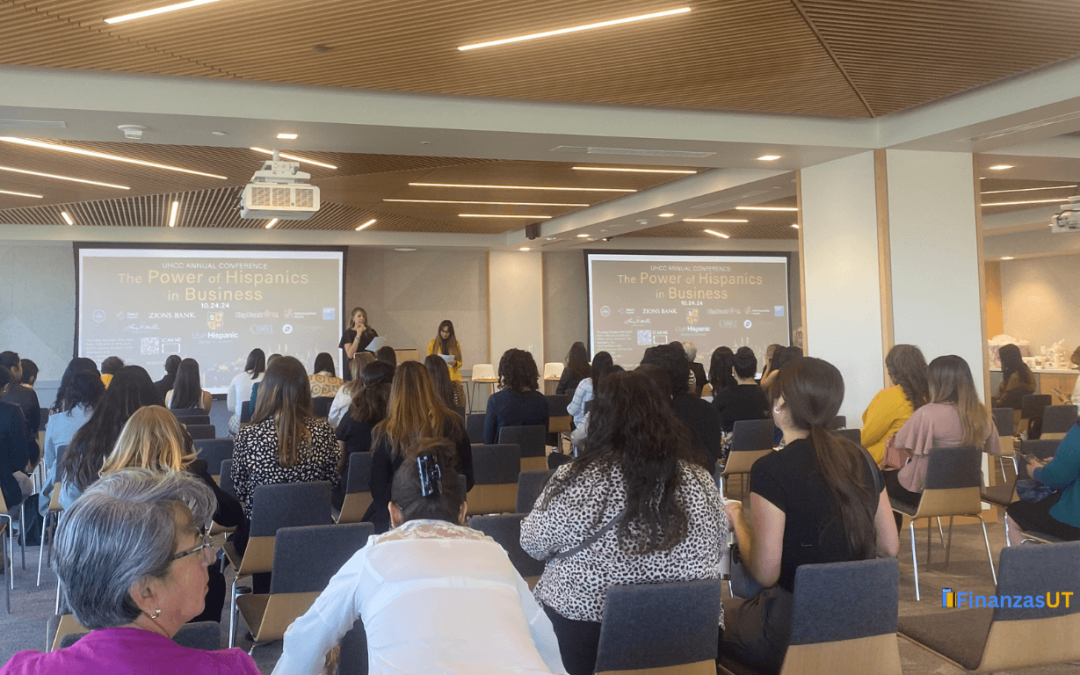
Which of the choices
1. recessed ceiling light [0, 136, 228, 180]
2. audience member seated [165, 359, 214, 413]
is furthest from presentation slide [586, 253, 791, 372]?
audience member seated [165, 359, 214, 413]

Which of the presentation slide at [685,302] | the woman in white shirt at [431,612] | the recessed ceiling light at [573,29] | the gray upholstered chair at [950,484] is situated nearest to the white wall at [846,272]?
the gray upholstered chair at [950,484]

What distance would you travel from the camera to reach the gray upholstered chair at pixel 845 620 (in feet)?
7.86

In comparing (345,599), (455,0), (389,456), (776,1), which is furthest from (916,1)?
(345,599)

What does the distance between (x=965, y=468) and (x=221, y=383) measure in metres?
10.4

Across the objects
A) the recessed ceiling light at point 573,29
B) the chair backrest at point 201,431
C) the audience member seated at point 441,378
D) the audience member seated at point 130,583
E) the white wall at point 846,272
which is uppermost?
the recessed ceiling light at point 573,29

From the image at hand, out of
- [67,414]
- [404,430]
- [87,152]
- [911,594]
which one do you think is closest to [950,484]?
Result: [911,594]

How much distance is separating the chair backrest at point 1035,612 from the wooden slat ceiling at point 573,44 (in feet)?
9.38

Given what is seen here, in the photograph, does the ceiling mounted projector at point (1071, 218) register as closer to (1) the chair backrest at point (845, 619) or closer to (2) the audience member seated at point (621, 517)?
(1) the chair backrest at point (845, 619)

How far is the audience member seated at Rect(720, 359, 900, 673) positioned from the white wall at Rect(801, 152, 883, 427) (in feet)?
14.1

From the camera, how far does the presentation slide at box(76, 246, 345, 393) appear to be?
458 inches

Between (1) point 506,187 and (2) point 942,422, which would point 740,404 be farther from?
(1) point 506,187

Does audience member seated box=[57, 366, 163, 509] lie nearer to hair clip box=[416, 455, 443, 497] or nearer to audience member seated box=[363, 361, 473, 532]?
audience member seated box=[363, 361, 473, 532]

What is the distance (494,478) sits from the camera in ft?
17.2

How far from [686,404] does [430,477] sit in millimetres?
3297
